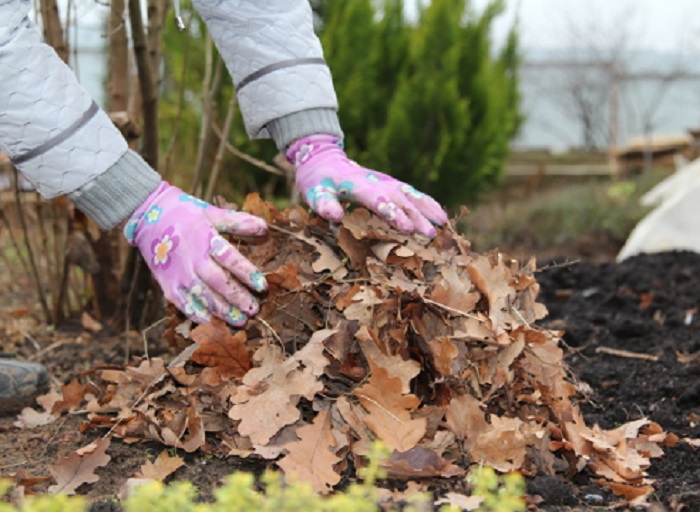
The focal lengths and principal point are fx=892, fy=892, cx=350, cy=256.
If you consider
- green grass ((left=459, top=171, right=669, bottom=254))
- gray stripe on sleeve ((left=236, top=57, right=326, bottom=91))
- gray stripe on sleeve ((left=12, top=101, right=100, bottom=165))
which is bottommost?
green grass ((left=459, top=171, right=669, bottom=254))

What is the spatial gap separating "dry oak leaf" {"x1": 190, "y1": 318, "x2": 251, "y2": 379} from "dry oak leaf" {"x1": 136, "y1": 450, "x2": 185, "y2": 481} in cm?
23

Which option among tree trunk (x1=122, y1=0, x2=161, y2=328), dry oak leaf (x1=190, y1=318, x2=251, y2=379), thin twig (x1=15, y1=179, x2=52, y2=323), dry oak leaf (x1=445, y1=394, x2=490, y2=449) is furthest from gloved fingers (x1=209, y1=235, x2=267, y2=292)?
thin twig (x1=15, y1=179, x2=52, y2=323)

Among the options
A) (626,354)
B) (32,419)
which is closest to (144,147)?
(32,419)

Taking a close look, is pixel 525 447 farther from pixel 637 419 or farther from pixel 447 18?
pixel 447 18

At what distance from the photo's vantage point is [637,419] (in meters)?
2.25

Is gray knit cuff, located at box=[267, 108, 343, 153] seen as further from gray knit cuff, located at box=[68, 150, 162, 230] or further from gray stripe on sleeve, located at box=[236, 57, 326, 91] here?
gray knit cuff, located at box=[68, 150, 162, 230]

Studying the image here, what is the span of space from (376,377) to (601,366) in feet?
3.84

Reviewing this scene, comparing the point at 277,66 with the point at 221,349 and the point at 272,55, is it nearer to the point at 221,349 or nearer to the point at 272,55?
the point at 272,55

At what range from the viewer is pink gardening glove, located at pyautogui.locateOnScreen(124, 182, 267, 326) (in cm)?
190

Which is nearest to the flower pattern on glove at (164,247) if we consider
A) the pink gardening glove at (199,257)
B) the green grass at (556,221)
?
the pink gardening glove at (199,257)

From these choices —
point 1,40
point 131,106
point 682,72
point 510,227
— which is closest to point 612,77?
point 682,72

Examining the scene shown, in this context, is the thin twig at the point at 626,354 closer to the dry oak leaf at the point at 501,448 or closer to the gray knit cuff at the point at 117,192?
the dry oak leaf at the point at 501,448

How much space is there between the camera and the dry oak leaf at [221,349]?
75.1 inches

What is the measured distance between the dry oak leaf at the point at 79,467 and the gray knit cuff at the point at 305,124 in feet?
2.83
